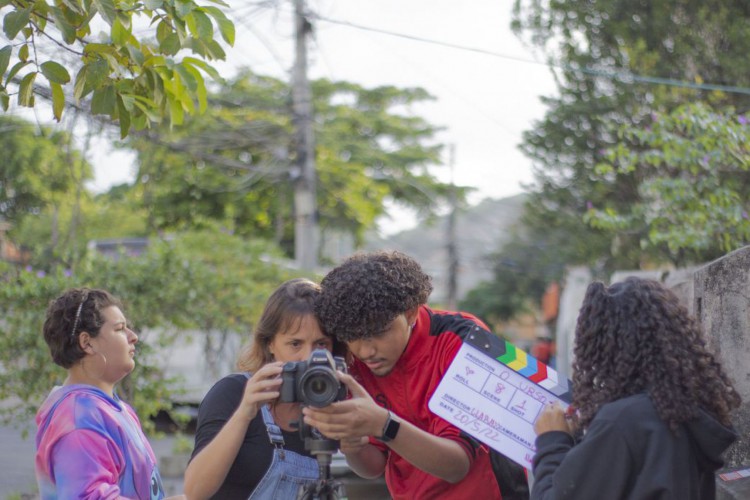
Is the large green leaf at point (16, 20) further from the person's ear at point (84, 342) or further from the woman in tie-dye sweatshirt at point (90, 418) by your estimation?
the person's ear at point (84, 342)

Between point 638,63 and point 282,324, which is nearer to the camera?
point 282,324

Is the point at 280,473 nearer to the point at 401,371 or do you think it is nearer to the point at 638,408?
the point at 401,371

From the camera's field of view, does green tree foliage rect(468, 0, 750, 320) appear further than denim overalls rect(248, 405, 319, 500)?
Yes

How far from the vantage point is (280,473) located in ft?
8.65

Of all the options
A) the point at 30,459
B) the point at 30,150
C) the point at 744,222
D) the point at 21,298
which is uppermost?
the point at 30,150

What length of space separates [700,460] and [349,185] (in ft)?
53.8

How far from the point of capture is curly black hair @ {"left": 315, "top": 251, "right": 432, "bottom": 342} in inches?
101

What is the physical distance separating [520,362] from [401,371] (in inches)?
14.2

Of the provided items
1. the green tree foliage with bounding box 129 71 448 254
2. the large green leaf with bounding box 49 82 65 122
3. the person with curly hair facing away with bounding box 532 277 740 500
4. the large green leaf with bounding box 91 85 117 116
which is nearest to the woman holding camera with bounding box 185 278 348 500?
the person with curly hair facing away with bounding box 532 277 740 500

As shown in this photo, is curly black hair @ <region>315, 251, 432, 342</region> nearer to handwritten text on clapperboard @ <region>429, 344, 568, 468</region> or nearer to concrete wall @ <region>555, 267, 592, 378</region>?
handwritten text on clapperboard @ <region>429, 344, 568, 468</region>

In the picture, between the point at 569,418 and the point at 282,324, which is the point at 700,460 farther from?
the point at 282,324

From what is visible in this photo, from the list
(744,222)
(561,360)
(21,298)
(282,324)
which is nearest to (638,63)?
(561,360)

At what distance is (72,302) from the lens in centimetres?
291

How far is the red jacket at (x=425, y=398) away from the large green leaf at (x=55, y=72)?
5.11ft
